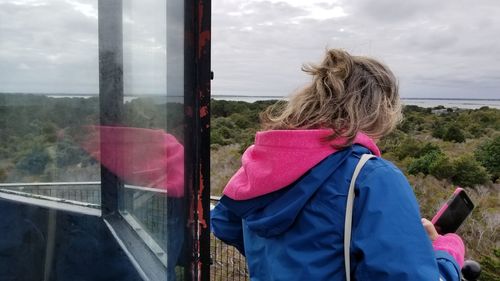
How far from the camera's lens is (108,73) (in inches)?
55.1

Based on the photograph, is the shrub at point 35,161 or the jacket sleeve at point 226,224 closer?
the shrub at point 35,161

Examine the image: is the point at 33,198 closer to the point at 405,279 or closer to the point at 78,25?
the point at 78,25

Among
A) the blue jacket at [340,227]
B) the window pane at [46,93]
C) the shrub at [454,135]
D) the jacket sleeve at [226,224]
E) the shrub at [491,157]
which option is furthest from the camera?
the shrub at [454,135]

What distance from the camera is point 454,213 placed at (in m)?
1.70

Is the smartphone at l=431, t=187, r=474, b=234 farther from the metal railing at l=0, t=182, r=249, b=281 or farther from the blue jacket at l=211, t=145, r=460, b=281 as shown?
the metal railing at l=0, t=182, r=249, b=281

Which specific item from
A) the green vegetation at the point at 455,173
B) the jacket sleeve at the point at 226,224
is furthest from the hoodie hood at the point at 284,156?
the green vegetation at the point at 455,173

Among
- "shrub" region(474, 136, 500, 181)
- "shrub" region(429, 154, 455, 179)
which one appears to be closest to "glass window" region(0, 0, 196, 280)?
"shrub" region(429, 154, 455, 179)

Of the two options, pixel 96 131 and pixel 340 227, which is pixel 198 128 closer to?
pixel 96 131

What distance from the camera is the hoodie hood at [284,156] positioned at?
4.49 ft

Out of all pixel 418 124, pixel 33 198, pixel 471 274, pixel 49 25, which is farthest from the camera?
pixel 418 124

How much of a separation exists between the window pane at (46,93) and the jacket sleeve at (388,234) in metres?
0.82

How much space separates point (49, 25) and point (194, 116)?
58cm

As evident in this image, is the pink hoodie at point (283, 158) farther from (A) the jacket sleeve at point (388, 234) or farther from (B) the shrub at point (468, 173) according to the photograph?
(B) the shrub at point (468, 173)

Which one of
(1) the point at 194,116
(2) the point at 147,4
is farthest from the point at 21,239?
(2) the point at 147,4
